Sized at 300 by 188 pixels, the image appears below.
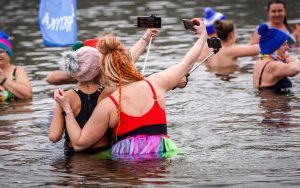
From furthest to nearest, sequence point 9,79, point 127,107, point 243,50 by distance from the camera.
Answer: point 243,50
point 9,79
point 127,107

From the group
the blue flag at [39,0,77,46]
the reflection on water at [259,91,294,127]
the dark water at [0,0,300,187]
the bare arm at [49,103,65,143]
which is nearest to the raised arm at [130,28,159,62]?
the dark water at [0,0,300,187]

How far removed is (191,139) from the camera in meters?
10.8

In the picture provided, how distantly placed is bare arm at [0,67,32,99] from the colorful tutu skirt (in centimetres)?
480

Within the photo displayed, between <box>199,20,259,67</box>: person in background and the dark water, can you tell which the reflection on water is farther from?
<box>199,20,259,67</box>: person in background

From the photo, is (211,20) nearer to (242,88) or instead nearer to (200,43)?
(242,88)

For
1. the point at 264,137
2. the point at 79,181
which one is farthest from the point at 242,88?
the point at 79,181

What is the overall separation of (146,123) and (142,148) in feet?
0.98

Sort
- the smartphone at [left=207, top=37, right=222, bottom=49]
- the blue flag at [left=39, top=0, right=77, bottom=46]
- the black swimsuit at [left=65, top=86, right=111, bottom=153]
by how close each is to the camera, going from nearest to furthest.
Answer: the black swimsuit at [left=65, top=86, right=111, bottom=153] < the smartphone at [left=207, top=37, right=222, bottom=49] < the blue flag at [left=39, top=0, right=77, bottom=46]

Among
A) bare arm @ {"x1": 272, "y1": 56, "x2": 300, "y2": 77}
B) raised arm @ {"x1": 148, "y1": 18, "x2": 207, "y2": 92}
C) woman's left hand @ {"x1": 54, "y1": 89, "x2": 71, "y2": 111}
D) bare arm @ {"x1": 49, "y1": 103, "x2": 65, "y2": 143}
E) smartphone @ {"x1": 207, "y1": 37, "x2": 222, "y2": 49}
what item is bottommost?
bare arm @ {"x1": 272, "y1": 56, "x2": 300, "y2": 77}

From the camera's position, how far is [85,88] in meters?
9.52

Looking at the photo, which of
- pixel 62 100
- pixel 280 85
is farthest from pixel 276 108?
pixel 62 100

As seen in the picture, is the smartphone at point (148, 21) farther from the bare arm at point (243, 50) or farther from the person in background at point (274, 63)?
the bare arm at point (243, 50)

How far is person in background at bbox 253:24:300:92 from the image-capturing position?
13500 millimetres

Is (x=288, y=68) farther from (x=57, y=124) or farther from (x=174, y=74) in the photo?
(x=57, y=124)
